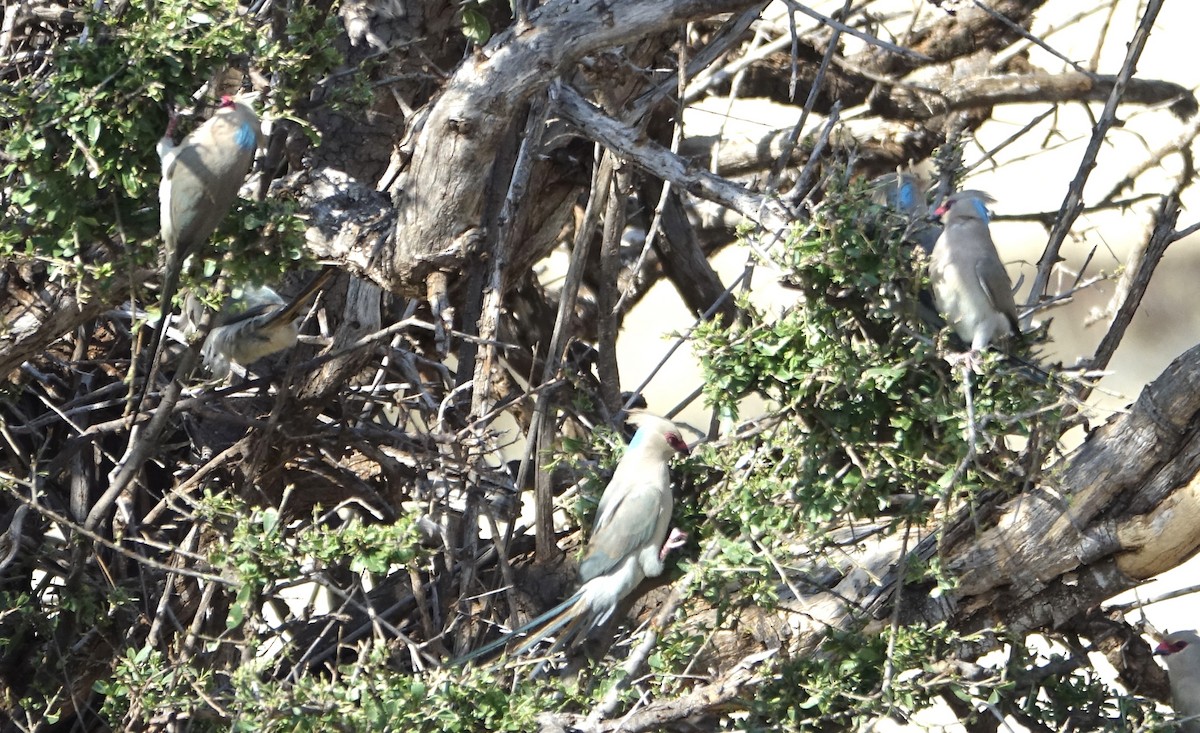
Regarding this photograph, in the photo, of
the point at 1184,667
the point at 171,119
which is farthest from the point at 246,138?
the point at 1184,667

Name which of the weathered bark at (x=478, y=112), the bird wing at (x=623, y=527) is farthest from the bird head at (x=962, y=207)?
the bird wing at (x=623, y=527)

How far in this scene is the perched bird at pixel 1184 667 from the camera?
3521 millimetres

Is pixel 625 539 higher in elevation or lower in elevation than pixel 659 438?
lower

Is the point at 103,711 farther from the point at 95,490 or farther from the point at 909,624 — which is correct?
the point at 909,624

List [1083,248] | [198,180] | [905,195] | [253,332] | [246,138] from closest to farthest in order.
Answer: [198,180] → [246,138] → [905,195] → [253,332] → [1083,248]

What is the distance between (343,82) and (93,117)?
3.78 ft

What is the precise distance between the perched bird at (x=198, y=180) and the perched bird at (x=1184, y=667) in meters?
2.84

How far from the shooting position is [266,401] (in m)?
4.10

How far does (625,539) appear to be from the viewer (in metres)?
3.24

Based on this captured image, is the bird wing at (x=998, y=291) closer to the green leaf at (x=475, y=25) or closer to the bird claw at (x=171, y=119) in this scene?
the green leaf at (x=475, y=25)

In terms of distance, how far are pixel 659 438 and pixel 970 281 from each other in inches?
34.2

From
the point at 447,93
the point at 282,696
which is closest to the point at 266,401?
the point at 447,93

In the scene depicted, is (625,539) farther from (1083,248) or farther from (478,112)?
(1083,248)

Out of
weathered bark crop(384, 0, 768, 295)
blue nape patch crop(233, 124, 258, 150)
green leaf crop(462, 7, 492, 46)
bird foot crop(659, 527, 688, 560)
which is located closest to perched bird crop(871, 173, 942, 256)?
weathered bark crop(384, 0, 768, 295)
